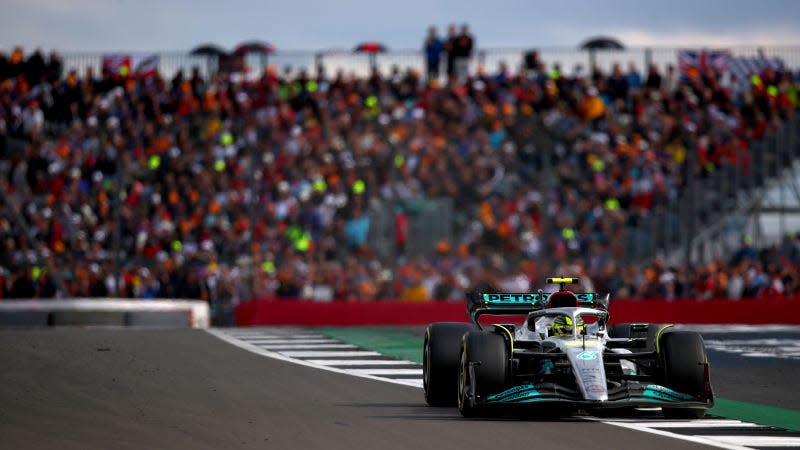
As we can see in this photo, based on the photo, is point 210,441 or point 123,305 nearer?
point 210,441

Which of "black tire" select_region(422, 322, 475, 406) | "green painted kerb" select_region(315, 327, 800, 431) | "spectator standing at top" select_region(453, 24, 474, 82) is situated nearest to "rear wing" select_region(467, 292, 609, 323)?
"black tire" select_region(422, 322, 475, 406)

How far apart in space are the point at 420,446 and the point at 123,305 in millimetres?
19366

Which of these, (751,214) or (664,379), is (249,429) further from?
(751,214)

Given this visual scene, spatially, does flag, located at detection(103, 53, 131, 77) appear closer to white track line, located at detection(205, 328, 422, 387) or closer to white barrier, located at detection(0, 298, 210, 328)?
white barrier, located at detection(0, 298, 210, 328)

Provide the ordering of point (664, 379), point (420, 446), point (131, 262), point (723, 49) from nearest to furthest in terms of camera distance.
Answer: point (420, 446)
point (664, 379)
point (131, 262)
point (723, 49)

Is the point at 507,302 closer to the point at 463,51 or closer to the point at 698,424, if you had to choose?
the point at 698,424

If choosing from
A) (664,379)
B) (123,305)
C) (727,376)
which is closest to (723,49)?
(123,305)

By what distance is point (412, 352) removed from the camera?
21172 millimetres

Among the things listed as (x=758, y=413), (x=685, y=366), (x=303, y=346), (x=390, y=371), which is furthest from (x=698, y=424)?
(x=303, y=346)

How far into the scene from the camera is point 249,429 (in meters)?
10.6

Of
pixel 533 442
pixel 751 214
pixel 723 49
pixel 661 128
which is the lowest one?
pixel 533 442

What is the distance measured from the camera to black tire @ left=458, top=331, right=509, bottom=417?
37.6ft

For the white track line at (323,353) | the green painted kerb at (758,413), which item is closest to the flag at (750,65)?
the white track line at (323,353)

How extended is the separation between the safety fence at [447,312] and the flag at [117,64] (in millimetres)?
10507
